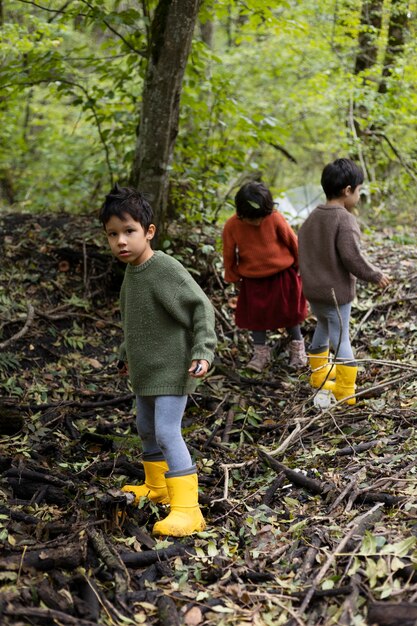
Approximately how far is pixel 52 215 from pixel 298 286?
3.07 m

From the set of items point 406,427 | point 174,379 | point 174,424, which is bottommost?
point 406,427

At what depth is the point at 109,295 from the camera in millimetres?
5867

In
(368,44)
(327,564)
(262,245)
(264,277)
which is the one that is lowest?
(327,564)

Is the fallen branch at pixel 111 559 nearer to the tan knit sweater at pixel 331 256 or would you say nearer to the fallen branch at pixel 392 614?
the fallen branch at pixel 392 614

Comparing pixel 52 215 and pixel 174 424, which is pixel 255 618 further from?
pixel 52 215

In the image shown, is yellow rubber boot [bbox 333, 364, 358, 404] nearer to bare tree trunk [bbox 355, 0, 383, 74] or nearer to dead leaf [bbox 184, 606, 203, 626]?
dead leaf [bbox 184, 606, 203, 626]

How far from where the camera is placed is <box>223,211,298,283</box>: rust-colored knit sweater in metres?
5.20

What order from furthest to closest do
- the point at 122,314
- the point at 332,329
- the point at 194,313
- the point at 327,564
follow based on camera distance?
the point at 332,329 < the point at 122,314 < the point at 194,313 < the point at 327,564

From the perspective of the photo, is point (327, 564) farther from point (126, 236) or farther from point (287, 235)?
point (287, 235)

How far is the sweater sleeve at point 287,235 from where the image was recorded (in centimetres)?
518

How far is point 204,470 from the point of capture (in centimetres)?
364

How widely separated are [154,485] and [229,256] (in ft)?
8.26

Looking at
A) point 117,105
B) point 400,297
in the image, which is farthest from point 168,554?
point 117,105

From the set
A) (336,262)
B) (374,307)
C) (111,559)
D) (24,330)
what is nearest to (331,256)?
(336,262)
